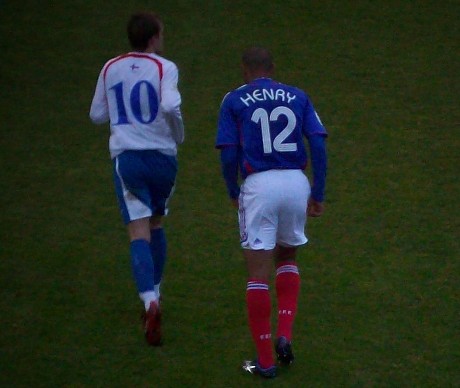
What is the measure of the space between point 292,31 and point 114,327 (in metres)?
5.52

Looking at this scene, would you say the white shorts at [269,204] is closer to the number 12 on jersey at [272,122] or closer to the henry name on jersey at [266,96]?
the number 12 on jersey at [272,122]

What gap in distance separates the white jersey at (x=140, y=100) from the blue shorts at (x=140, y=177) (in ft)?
0.17

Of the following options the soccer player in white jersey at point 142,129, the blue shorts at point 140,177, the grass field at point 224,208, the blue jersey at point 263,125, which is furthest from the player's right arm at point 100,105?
the grass field at point 224,208

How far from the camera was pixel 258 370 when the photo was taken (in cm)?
484

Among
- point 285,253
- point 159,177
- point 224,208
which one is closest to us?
point 285,253

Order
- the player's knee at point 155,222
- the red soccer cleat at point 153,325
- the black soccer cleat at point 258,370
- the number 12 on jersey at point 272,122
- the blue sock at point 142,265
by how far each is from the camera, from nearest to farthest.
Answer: the number 12 on jersey at point 272,122 < the black soccer cleat at point 258,370 < the red soccer cleat at point 153,325 < the blue sock at point 142,265 < the player's knee at point 155,222

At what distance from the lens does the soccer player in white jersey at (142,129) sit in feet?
16.6

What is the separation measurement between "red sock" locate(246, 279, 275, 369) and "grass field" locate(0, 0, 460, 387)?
157 millimetres

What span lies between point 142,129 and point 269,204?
0.83m

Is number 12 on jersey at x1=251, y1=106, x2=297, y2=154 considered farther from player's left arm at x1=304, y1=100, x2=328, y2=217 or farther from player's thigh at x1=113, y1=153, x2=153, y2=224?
player's thigh at x1=113, y1=153, x2=153, y2=224

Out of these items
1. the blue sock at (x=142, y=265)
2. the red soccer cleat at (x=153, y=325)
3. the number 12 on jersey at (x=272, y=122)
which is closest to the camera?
the number 12 on jersey at (x=272, y=122)

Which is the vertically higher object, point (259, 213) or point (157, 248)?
point (259, 213)

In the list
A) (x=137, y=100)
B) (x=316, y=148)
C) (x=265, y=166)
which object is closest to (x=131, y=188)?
(x=137, y=100)

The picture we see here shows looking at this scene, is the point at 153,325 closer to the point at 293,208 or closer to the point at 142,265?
the point at 142,265
